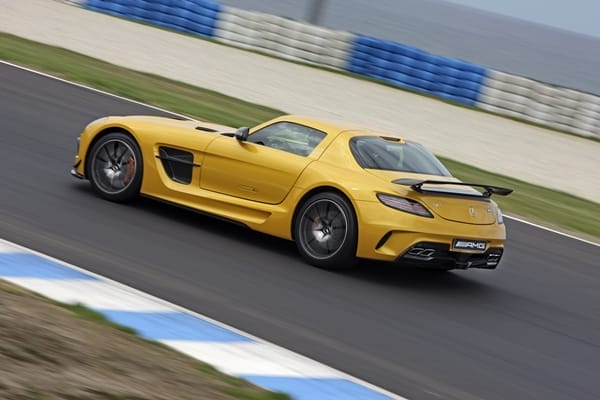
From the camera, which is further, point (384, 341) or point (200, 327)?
point (384, 341)

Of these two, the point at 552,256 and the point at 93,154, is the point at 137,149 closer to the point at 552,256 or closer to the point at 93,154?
the point at 93,154

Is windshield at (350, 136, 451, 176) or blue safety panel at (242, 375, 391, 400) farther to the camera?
windshield at (350, 136, 451, 176)

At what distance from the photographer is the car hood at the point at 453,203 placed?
8.91 meters

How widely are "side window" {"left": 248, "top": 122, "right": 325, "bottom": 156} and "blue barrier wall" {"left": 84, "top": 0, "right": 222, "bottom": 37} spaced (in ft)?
58.7

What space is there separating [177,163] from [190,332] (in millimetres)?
3429

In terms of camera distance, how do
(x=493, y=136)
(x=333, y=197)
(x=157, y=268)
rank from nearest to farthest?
(x=157, y=268)
(x=333, y=197)
(x=493, y=136)

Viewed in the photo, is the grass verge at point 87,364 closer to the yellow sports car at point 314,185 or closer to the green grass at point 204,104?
the yellow sports car at point 314,185

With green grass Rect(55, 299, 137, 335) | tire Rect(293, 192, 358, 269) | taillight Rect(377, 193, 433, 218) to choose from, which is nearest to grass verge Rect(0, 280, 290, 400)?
green grass Rect(55, 299, 137, 335)

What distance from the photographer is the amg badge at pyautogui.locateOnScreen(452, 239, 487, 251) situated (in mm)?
8938

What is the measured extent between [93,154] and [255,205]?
5.89 ft

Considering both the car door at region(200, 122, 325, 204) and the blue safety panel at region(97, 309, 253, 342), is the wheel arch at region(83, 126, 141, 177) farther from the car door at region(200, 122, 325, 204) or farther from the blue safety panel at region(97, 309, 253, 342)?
the blue safety panel at region(97, 309, 253, 342)

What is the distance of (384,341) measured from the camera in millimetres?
7473

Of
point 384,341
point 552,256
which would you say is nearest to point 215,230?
point 384,341

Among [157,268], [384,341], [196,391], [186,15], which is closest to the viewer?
[196,391]
